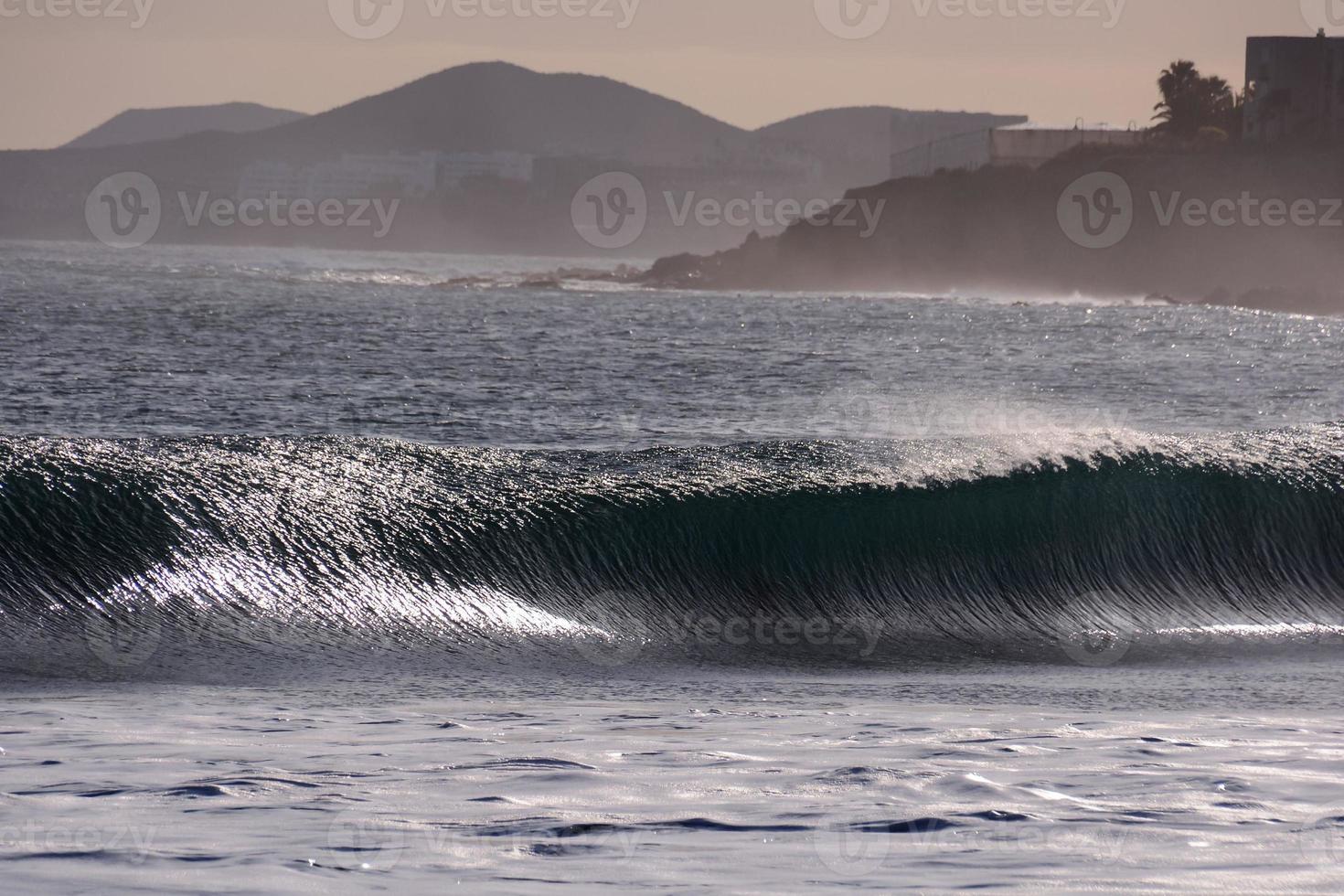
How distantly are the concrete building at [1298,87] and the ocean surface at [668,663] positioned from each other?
72763mm

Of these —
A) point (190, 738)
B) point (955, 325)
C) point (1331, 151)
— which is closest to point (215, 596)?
point (190, 738)

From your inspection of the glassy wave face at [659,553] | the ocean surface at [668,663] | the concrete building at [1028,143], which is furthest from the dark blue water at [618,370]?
the concrete building at [1028,143]

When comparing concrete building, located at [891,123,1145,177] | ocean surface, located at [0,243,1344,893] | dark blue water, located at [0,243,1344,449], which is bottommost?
ocean surface, located at [0,243,1344,893]

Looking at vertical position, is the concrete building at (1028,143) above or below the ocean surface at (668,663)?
above

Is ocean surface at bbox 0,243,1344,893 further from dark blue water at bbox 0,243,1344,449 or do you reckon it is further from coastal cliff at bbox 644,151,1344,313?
coastal cliff at bbox 644,151,1344,313

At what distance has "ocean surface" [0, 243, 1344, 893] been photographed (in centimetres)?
498

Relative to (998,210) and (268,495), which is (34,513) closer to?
(268,495)

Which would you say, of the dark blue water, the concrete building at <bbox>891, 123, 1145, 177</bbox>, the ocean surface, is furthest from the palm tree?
the ocean surface

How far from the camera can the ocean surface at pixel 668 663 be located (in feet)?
16.3

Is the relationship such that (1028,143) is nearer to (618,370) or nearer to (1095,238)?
(1095,238)

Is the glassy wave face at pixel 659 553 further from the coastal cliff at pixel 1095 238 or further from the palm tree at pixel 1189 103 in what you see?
the palm tree at pixel 1189 103

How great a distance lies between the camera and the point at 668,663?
9.22 metres

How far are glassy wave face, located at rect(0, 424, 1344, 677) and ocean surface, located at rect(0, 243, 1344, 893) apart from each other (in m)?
0.03

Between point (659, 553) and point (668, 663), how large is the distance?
6.36 feet
